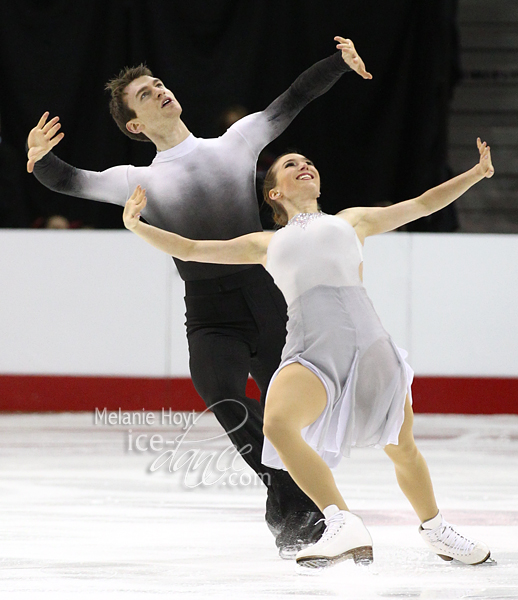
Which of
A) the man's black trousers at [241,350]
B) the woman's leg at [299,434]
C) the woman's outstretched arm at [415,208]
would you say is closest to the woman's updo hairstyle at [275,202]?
the woman's outstretched arm at [415,208]

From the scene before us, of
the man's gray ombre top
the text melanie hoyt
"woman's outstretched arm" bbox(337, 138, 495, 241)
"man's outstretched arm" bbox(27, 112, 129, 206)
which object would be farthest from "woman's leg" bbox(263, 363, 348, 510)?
the text melanie hoyt

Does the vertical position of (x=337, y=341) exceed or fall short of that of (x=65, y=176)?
it falls short

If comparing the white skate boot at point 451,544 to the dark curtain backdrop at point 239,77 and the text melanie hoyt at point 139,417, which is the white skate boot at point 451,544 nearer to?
the text melanie hoyt at point 139,417

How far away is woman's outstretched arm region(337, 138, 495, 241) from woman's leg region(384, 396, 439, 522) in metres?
0.46

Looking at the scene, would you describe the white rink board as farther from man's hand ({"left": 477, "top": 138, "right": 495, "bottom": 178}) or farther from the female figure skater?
the female figure skater

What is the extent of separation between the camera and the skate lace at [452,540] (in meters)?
2.25

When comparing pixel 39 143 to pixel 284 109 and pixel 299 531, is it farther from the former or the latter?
pixel 299 531

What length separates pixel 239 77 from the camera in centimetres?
587

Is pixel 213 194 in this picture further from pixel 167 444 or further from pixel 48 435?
pixel 48 435

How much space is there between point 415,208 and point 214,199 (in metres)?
0.64

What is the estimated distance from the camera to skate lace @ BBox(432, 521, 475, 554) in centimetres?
225

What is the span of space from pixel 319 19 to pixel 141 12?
3.74 ft

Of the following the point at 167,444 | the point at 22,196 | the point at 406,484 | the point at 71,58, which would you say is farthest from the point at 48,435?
the point at 406,484

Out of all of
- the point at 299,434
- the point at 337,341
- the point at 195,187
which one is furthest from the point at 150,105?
the point at 299,434
